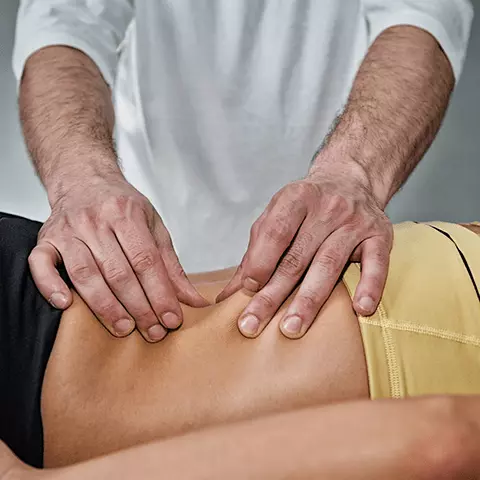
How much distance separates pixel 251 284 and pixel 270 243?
0.18 ft

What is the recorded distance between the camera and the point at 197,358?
0.84 metres

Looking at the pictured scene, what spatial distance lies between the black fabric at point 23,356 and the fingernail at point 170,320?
4.8 inches

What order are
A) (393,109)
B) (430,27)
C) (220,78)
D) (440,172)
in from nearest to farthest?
(393,109), (430,27), (220,78), (440,172)

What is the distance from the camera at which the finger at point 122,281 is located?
0.87 metres

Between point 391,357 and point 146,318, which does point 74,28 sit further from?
point 391,357

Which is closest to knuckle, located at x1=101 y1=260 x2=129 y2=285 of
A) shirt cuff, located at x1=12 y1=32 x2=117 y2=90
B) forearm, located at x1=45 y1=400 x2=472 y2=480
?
forearm, located at x1=45 y1=400 x2=472 y2=480

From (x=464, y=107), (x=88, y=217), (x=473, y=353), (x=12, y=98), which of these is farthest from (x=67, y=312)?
(x=464, y=107)

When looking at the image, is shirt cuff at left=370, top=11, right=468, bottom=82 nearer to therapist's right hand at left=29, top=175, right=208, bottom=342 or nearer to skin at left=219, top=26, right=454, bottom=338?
skin at left=219, top=26, right=454, bottom=338

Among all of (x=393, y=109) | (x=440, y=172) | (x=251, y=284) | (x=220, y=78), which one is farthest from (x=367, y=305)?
(x=440, y=172)

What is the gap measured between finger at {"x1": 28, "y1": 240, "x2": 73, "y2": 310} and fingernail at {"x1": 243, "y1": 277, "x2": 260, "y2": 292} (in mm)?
208

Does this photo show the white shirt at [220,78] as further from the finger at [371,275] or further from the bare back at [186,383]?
the bare back at [186,383]

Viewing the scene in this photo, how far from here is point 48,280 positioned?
0.86 meters

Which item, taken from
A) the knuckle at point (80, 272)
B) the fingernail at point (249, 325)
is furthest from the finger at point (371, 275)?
the knuckle at point (80, 272)

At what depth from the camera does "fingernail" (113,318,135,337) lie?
867 mm
